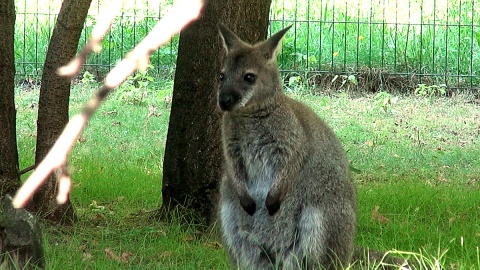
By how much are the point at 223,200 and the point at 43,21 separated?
348 inches

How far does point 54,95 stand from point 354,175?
342 cm

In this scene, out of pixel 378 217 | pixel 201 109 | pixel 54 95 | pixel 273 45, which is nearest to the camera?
pixel 273 45

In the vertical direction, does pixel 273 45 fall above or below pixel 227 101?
above

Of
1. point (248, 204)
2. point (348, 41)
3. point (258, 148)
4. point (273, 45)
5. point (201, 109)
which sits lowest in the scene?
point (248, 204)

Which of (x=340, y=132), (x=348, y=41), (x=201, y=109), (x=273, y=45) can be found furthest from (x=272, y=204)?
(x=348, y=41)

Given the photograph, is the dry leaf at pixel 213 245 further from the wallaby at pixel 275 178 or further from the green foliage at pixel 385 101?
the green foliage at pixel 385 101

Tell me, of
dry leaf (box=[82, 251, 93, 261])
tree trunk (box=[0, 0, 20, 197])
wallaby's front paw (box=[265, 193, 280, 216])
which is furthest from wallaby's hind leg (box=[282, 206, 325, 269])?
tree trunk (box=[0, 0, 20, 197])

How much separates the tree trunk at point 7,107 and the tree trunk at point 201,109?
1123mm

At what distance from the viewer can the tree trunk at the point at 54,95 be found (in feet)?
18.3

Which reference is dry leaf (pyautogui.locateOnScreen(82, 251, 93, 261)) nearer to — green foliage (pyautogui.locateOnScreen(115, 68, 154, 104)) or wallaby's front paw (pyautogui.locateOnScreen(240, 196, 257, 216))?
wallaby's front paw (pyautogui.locateOnScreen(240, 196, 257, 216))

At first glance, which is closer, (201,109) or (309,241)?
(309,241)

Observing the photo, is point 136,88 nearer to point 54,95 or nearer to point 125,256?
point 54,95

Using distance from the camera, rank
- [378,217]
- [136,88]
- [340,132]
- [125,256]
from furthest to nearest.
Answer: [136,88], [340,132], [378,217], [125,256]

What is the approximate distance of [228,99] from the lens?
4461 mm
